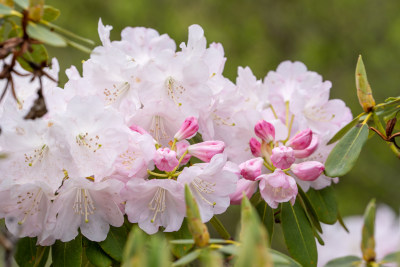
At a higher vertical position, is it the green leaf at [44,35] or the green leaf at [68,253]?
the green leaf at [44,35]

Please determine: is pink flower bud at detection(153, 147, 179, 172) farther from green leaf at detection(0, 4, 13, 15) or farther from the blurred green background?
the blurred green background

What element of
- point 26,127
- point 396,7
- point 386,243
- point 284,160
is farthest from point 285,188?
point 396,7

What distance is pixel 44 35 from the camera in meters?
0.72

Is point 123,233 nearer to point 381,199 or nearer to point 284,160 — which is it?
point 284,160

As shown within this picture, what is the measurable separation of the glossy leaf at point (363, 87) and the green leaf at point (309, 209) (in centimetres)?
22

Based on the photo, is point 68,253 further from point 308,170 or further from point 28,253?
point 308,170

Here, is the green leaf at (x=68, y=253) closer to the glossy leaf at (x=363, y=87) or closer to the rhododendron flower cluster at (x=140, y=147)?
the rhododendron flower cluster at (x=140, y=147)

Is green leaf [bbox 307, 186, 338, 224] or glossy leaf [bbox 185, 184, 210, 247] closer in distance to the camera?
glossy leaf [bbox 185, 184, 210, 247]

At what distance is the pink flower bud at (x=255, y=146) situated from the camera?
1042 mm

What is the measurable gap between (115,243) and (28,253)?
153 millimetres

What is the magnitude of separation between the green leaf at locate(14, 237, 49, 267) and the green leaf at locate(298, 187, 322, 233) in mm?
489

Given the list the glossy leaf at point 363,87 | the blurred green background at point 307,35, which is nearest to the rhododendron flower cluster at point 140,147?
the glossy leaf at point 363,87

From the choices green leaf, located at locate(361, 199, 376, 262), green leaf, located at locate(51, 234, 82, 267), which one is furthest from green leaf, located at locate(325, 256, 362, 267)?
green leaf, located at locate(51, 234, 82, 267)

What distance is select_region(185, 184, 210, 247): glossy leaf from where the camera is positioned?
0.65 m
